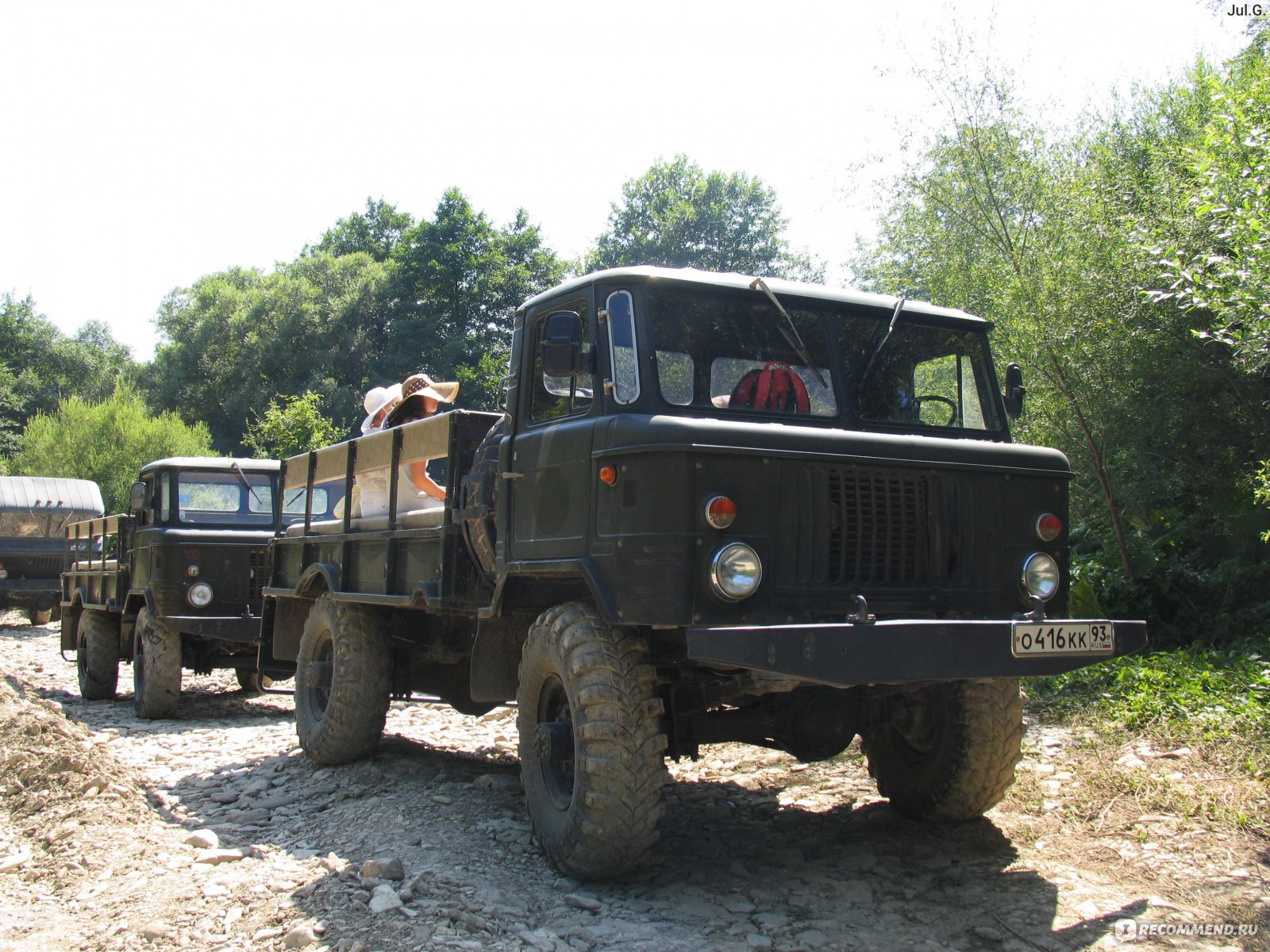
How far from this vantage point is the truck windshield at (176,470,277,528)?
10688 millimetres

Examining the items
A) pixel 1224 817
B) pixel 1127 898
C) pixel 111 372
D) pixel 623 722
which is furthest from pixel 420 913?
pixel 111 372

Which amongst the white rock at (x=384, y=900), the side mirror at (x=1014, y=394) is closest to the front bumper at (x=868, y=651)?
the white rock at (x=384, y=900)

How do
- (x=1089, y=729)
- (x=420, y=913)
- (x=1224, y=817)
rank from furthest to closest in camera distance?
(x=1089, y=729)
(x=1224, y=817)
(x=420, y=913)

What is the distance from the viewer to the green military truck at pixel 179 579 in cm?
991

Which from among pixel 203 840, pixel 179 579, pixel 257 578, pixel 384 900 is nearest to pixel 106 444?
pixel 179 579

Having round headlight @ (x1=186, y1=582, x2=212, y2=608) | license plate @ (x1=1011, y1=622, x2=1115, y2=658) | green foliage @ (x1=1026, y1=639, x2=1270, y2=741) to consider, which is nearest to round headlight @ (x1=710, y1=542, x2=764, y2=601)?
license plate @ (x1=1011, y1=622, x2=1115, y2=658)

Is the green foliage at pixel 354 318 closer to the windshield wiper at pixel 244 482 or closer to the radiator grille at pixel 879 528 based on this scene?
the windshield wiper at pixel 244 482

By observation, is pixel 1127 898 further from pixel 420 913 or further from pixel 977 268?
pixel 977 268

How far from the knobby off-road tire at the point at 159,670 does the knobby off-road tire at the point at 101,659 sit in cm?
185

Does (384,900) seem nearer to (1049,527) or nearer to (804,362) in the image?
(804,362)

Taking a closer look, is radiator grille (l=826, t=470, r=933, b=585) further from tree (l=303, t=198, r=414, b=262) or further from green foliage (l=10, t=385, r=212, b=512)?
tree (l=303, t=198, r=414, b=262)

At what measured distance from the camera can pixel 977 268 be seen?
11492mm

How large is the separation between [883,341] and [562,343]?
5.23 feet

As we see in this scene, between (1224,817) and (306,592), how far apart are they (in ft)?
19.3
